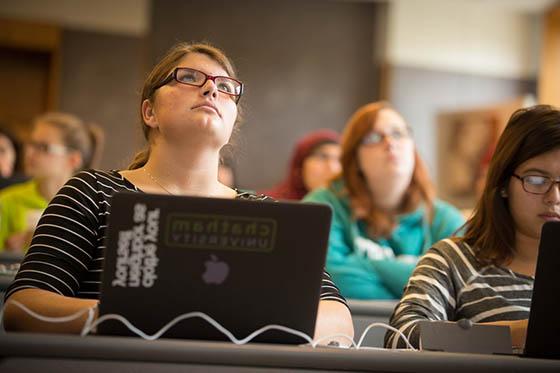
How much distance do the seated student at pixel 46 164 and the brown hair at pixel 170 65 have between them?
1.89m

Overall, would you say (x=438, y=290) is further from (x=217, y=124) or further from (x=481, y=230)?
(x=217, y=124)

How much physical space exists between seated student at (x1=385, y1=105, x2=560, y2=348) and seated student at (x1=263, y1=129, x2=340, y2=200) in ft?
6.80

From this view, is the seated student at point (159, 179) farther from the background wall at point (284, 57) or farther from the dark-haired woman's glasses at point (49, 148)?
the background wall at point (284, 57)

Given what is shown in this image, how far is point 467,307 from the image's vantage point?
1711mm

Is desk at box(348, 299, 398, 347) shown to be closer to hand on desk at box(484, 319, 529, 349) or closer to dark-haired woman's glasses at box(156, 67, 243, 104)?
hand on desk at box(484, 319, 529, 349)

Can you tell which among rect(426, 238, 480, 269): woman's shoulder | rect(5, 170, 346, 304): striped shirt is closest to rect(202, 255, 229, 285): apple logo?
rect(5, 170, 346, 304): striped shirt

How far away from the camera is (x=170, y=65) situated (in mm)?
1655

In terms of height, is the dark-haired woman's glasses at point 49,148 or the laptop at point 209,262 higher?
the dark-haired woman's glasses at point 49,148

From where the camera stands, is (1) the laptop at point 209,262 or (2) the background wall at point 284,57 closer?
(1) the laptop at point 209,262

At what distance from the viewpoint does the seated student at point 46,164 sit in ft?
11.7

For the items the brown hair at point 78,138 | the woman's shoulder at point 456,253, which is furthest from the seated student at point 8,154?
the woman's shoulder at point 456,253

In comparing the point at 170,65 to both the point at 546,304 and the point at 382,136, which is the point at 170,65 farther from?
the point at 382,136

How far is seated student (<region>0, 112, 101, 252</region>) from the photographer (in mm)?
3576

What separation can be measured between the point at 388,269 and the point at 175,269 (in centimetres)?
158
